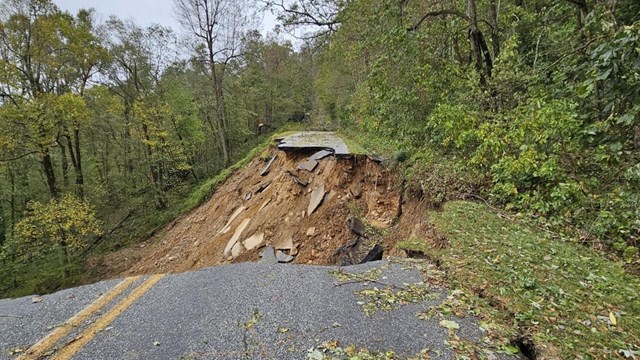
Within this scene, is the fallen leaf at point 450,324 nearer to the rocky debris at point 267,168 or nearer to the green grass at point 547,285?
the green grass at point 547,285

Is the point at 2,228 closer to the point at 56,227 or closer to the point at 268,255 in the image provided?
the point at 56,227

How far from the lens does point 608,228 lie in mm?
3854

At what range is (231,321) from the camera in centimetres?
244

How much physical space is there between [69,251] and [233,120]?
13150 millimetres

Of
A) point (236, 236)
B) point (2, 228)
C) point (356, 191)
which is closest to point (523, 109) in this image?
point (356, 191)

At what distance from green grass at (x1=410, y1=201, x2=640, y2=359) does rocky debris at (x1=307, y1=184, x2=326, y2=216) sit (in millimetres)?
3275

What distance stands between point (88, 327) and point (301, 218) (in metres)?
4.90

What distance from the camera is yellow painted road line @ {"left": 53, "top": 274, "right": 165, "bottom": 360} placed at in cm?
217

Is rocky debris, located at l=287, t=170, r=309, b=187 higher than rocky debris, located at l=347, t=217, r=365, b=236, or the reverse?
rocky debris, located at l=287, t=170, r=309, b=187

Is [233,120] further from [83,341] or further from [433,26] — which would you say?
[83,341]

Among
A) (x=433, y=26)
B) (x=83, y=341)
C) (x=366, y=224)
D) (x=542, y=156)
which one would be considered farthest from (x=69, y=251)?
(x=542, y=156)

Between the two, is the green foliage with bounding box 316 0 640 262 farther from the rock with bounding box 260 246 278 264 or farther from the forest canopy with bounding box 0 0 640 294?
the rock with bounding box 260 246 278 264

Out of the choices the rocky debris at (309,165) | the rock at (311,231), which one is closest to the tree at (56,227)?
the rocky debris at (309,165)

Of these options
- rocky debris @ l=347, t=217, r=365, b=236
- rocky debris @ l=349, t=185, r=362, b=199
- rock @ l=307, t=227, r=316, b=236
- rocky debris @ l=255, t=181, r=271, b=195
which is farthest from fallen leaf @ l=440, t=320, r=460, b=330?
rocky debris @ l=255, t=181, r=271, b=195
